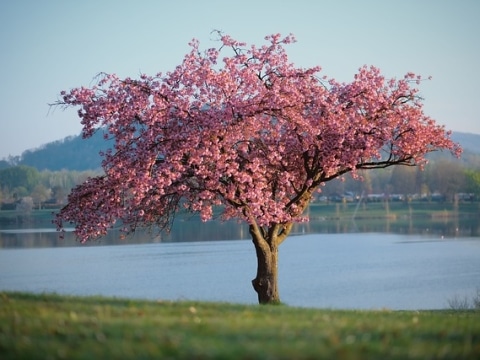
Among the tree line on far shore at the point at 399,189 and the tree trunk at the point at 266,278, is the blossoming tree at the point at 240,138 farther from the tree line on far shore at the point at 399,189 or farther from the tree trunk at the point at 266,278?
the tree line on far shore at the point at 399,189

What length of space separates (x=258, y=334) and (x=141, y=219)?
1454 cm

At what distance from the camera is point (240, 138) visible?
21.0 metres

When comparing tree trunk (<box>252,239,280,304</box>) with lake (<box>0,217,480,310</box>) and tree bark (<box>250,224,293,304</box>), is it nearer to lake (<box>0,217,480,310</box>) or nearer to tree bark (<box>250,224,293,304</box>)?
tree bark (<box>250,224,293,304</box>)

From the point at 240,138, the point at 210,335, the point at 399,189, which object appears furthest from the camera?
the point at 399,189

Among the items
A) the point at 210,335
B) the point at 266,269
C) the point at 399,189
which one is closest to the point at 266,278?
the point at 266,269

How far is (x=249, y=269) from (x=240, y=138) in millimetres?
31221

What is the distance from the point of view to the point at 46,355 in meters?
7.66

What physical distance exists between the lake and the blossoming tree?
13.6 ft

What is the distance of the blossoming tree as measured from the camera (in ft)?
67.8

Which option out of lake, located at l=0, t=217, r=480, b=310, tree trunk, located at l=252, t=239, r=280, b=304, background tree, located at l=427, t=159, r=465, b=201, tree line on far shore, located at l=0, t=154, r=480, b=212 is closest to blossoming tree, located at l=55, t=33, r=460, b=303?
tree trunk, located at l=252, t=239, r=280, b=304

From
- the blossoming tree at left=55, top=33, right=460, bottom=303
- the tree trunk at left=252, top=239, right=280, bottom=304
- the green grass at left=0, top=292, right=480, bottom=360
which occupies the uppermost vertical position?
the blossoming tree at left=55, top=33, right=460, bottom=303

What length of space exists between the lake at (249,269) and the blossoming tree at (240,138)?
4.15 metres

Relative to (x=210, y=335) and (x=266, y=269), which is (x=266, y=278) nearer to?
(x=266, y=269)

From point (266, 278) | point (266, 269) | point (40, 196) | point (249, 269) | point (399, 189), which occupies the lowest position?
point (249, 269)
